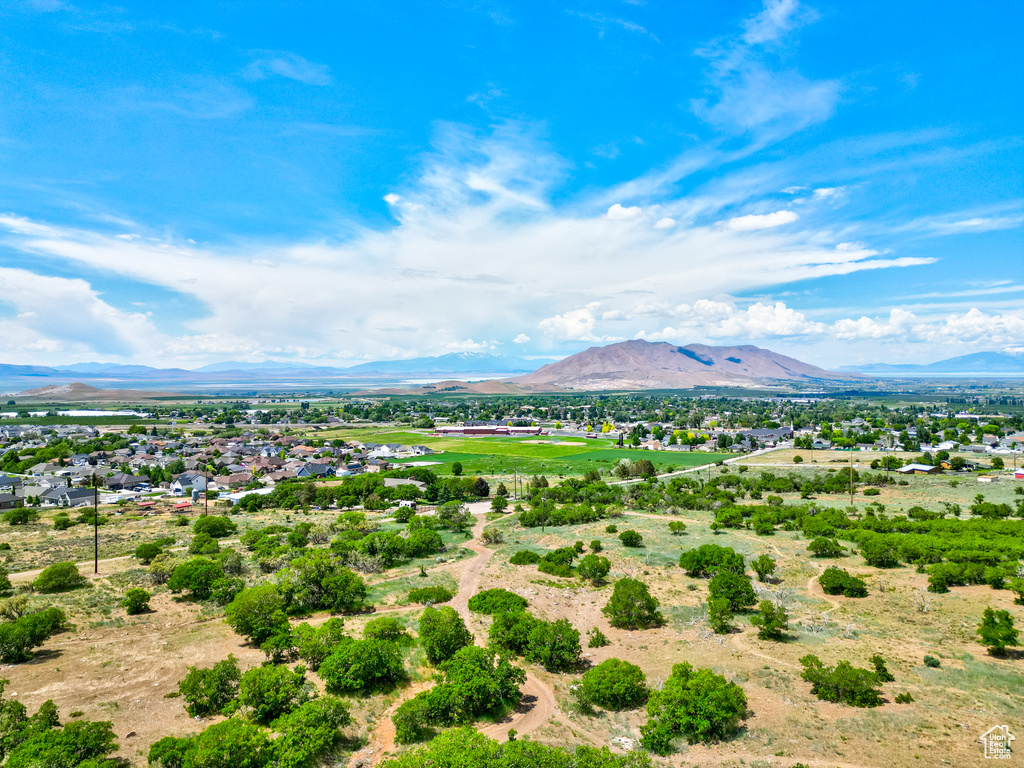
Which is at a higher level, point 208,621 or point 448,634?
point 448,634

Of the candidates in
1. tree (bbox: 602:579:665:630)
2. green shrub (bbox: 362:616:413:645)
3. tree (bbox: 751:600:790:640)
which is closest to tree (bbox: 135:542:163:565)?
green shrub (bbox: 362:616:413:645)

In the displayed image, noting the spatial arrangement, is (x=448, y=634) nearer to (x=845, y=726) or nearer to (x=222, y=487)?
(x=845, y=726)

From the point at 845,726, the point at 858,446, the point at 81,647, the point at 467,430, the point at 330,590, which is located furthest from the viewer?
the point at 467,430

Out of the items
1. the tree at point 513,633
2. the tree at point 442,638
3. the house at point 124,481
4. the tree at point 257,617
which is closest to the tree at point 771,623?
the tree at point 513,633

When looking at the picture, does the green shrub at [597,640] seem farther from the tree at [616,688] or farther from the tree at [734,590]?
the tree at [734,590]

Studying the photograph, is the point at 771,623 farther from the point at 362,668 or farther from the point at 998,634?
the point at 362,668

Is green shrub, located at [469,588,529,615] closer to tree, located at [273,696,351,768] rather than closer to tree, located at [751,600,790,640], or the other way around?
tree, located at [273,696,351,768]

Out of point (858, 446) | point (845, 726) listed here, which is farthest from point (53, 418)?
point (858, 446)
